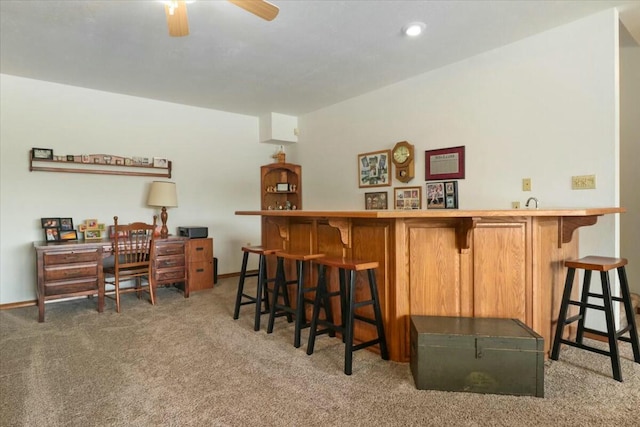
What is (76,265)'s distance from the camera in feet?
11.6

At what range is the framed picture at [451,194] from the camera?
12.0ft

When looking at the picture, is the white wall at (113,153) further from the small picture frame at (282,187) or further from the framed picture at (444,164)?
the framed picture at (444,164)

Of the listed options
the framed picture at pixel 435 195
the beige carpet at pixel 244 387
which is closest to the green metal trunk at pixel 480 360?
the beige carpet at pixel 244 387

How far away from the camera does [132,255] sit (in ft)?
13.2

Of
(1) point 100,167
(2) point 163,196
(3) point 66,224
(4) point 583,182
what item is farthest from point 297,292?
(1) point 100,167

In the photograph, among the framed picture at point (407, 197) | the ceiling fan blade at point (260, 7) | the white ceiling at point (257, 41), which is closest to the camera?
the ceiling fan blade at point (260, 7)

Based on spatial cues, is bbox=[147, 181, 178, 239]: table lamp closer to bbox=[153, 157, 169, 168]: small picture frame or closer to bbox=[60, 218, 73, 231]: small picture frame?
bbox=[153, 157, 169, 168]: small picture frame

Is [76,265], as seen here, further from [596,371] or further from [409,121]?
[596,371]

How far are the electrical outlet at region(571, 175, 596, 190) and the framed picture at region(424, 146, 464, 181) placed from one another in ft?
3.09

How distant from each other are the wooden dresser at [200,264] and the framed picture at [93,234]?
1.01m

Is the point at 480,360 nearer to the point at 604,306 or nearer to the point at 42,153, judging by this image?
the point at 604,306

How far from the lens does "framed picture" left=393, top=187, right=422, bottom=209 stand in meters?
4.00

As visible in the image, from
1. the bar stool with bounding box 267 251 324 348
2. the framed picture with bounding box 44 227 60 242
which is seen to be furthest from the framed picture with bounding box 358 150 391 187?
the framed picture with bounding box 44 227 60 242

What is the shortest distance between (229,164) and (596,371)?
4.71 metres
